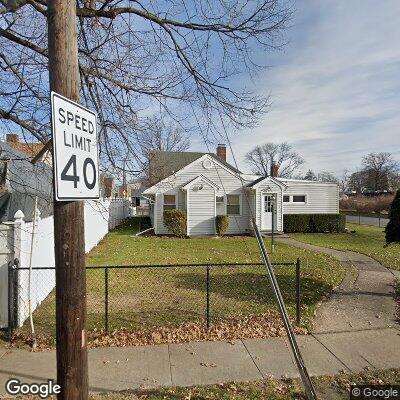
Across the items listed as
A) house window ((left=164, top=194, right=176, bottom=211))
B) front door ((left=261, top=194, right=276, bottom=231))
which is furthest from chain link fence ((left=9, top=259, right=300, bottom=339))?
front door ((left=261, top=194, right=276, bottom=231))

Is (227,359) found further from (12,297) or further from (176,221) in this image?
(176,221)

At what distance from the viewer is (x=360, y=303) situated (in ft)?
23.3

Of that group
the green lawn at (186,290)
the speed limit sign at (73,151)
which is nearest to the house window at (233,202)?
the green lawn at (186,290)

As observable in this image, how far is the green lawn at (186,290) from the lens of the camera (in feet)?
20.6

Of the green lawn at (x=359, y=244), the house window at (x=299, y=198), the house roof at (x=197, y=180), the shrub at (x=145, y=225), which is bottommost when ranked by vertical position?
the green lawn at (x=359, y=244)

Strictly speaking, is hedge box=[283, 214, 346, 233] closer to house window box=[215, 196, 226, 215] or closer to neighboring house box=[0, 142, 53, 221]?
house window box=[215, 196, 226, 215]

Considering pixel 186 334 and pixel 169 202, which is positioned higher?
pixel 169 202

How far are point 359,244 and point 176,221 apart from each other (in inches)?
386

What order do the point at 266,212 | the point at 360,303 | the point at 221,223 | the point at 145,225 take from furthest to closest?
the point at 145,225, the point at 266,212, the point at 221,223, the point at 360,303

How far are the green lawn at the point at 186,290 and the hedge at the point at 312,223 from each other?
835 centimetres

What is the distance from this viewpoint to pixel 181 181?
20812mm

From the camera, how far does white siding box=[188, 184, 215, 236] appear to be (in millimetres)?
20219

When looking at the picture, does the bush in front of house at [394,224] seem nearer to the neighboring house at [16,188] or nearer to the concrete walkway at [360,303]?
the concrete walkway at [360,303]

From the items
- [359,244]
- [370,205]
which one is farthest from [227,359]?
[370,205]
